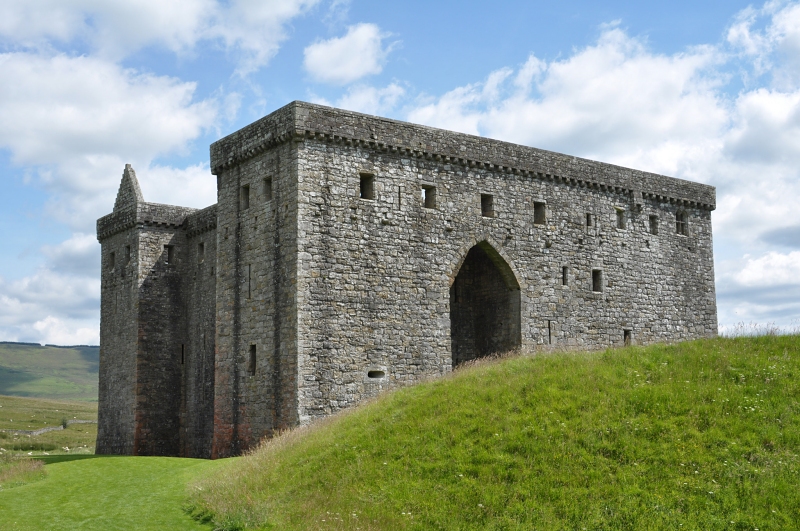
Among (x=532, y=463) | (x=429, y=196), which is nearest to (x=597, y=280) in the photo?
(x=429, y=196)

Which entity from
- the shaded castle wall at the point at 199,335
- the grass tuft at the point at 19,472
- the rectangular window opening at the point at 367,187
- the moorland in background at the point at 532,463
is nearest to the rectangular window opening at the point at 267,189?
the rectangular window opening at the point at 367,187

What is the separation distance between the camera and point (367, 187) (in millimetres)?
26234

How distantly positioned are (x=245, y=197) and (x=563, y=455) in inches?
602

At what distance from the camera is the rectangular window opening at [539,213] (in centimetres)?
2984

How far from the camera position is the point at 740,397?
55.2ft

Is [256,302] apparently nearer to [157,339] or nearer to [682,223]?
[157,339]

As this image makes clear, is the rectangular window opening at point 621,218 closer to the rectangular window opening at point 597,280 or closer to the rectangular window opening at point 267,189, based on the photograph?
the rectangular window opening at point 597,280

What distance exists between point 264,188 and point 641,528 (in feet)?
54.6

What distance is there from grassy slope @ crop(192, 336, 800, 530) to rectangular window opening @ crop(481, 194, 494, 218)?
30.8 ft

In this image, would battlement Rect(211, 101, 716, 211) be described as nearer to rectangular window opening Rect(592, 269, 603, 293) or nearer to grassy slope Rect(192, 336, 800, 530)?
rectangular window opening Rect(592, 269, 603, 293)

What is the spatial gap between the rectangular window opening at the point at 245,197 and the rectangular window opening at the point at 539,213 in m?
10.2

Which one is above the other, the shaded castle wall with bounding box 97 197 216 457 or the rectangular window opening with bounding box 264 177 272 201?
the rectangular window opening with bounding box 264 177 272 201

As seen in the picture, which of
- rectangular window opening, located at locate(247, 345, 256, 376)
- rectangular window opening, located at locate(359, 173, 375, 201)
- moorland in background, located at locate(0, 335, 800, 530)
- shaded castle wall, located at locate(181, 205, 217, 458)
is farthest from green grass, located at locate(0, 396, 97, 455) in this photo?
rectangular window opening, located at locate(359, 173, 375, 201)

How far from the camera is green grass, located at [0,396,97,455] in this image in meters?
40.2
